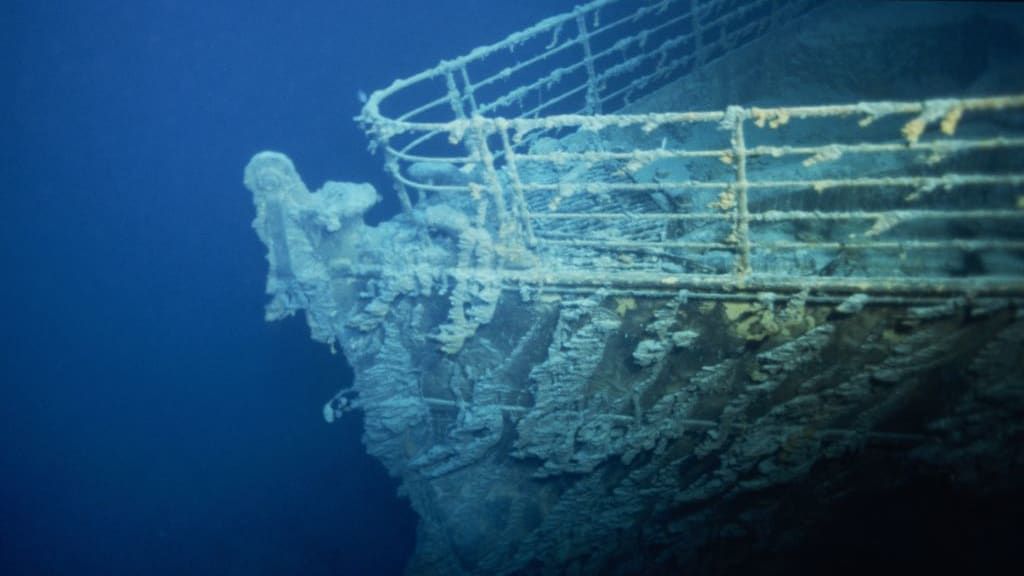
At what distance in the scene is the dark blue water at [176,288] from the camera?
13.3m

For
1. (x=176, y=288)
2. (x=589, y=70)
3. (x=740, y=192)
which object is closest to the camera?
(x=740, y=192)

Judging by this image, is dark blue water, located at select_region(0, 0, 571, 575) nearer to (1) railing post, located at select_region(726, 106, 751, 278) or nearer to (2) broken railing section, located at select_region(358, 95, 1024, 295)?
(2) broken railing section, located at select_region(358, 95, 1024, 295)

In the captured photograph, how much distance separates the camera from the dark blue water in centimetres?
1334

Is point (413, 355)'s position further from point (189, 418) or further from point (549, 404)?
point (189, 418)

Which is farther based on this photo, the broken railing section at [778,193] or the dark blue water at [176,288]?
the dark blue water at [176,288]

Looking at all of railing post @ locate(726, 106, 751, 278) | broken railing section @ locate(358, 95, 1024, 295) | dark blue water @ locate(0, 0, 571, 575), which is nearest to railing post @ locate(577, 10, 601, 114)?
broken railing section @ locate(358, 95, 1024, 295)

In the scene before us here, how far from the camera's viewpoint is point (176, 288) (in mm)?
22828

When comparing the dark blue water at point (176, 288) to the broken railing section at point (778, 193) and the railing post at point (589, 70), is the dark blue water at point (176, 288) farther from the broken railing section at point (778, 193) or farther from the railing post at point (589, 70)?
the broken railing section at point (778, 193)

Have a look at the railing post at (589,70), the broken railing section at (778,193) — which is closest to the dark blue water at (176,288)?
the railing post at (589,70)

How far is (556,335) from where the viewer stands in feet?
12.7

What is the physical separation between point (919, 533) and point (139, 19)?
3579 centimetres

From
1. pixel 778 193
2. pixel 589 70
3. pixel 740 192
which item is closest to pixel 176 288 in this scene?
pixel 589 70

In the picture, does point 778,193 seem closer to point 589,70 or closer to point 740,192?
A: point 740,192

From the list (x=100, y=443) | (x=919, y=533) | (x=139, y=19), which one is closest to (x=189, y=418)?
(x=100, y=443)
